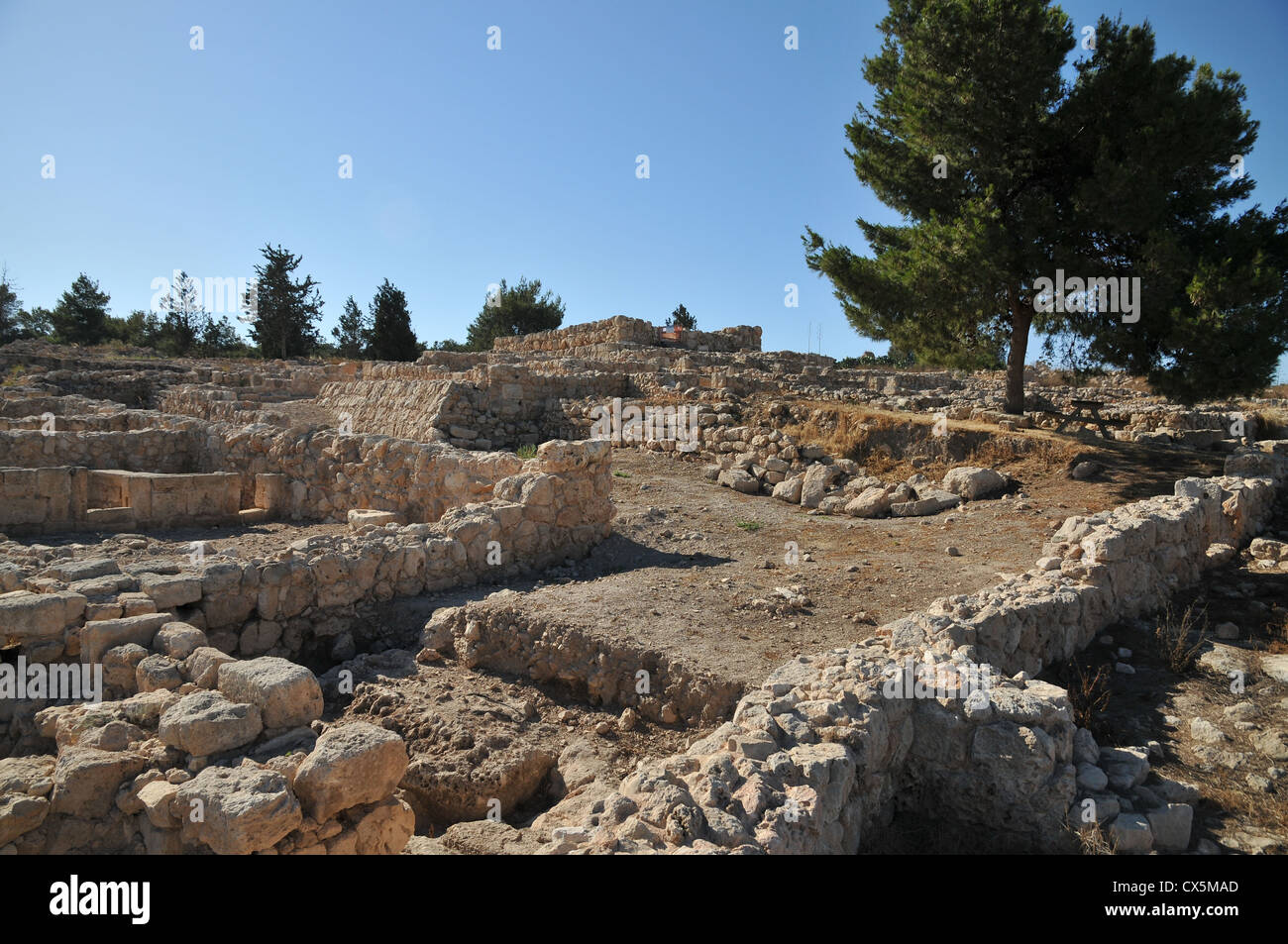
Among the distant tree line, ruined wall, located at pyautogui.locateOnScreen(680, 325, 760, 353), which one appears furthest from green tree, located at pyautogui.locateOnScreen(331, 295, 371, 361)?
ruined wall, located at pyautogui.locateOnScreen(680, 325, 760, 353)

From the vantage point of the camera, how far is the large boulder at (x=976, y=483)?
10.7 meters

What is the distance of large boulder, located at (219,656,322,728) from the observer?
3982mm

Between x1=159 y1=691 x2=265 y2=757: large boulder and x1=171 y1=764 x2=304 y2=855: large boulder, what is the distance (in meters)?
0.37

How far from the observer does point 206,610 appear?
19.1 ft

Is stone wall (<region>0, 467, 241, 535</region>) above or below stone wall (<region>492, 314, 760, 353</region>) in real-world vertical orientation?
below

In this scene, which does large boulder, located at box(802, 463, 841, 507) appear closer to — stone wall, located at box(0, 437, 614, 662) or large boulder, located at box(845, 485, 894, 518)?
large boulder, located at box(845, 485, 894, 518)

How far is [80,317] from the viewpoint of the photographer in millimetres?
41969

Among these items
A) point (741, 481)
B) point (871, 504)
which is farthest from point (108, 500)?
point (871, 504)

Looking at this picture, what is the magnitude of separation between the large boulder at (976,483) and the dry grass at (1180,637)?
14.2 feet

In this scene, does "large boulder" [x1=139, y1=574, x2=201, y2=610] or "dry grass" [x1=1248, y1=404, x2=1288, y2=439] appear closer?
"large boulder" [x1=139, y1=574, x2=201, y2=610]

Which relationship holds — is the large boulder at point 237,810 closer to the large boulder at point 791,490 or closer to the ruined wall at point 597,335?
the large boulder at point 791,490

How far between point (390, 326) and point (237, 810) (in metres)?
37.5

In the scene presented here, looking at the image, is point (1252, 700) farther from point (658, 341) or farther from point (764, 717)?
point (658, 341)

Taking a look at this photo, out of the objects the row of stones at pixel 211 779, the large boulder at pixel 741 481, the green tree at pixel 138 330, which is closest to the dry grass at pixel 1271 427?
the large boulder at pixel 741 481
